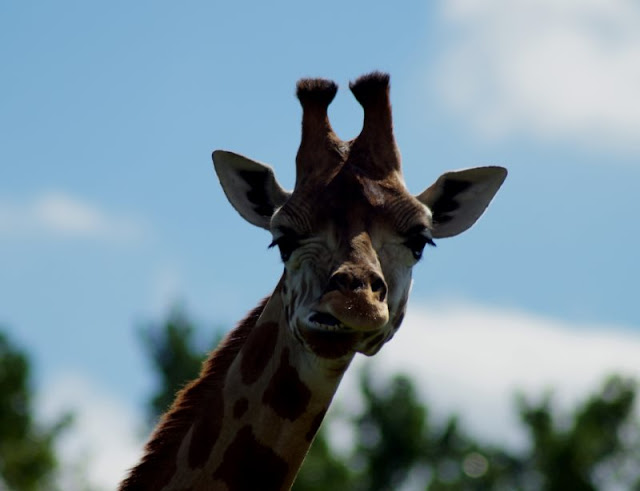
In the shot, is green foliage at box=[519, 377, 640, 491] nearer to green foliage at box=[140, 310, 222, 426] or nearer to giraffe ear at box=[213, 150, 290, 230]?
green foliage at box=[140, 310, 222, 426]

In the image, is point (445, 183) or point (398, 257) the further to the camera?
point (445, 183)

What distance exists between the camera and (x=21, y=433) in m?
45.6

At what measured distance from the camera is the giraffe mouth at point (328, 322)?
26.7 ft

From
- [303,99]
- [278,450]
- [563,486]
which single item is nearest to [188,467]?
[278,450]

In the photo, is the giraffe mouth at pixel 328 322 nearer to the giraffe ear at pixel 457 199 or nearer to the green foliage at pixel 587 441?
the giraffe ear at pixel 457 199

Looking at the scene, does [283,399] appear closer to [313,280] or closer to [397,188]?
[313,280]

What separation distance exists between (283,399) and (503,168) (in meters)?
2.55

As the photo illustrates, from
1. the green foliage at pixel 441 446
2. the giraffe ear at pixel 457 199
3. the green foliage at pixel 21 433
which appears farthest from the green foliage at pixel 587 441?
the giraffe ear at pixel 457 199

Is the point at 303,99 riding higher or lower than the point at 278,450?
higher

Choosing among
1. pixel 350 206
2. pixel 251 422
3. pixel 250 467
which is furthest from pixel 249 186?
pixel 250 467

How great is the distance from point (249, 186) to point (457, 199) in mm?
1508

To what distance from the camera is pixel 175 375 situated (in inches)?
2203

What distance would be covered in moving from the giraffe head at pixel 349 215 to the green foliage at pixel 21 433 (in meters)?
30.0

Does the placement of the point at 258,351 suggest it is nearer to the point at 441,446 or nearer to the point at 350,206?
the point at 350,206
